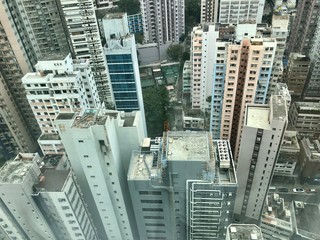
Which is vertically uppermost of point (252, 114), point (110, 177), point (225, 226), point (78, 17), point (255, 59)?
point (78, 17)

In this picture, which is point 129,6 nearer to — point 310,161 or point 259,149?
point 310,161

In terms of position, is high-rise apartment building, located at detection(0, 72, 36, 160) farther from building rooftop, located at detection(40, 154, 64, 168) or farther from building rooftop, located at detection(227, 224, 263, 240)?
building rooftop, located at detection(227, 224, 263, 240)

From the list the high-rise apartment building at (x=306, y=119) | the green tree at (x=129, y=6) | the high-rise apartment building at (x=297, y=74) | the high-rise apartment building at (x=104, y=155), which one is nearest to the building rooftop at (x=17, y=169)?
the high-rise apartment building at (x=104, y=155)

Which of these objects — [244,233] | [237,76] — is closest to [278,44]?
[237,76]

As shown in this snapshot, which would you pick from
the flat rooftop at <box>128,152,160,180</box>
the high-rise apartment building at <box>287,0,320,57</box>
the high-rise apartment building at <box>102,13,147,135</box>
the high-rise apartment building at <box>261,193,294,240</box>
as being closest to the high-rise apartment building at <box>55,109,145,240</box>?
the flat rooftop at <box>128,152,160,180</box>

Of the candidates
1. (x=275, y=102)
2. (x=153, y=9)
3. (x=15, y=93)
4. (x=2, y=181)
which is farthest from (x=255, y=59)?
(x=153, y=9)

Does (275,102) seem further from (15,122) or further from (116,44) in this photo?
(15,122)
